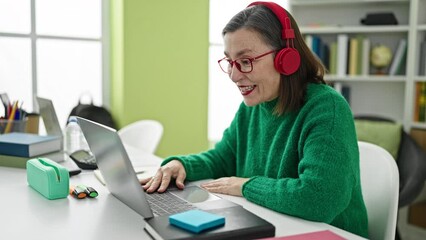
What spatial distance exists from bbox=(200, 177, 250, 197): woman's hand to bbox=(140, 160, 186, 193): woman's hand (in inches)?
3.5

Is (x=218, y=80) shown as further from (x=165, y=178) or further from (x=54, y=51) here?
(x=165, y=178)

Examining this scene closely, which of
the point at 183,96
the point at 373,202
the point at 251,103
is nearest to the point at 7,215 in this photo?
the point at 251,103

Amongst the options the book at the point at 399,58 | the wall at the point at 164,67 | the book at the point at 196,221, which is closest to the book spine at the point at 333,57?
the book at the point at 399,58

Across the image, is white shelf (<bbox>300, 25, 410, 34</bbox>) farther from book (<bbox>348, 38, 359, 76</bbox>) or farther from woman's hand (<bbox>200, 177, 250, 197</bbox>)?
woman's hand (<bbox>200, 177, 250, 197</bbox>)

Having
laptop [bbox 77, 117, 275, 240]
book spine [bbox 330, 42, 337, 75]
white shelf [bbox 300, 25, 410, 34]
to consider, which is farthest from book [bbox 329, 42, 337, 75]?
laptop [bbox 77, 117, 275, 240]

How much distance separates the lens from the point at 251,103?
56.4 inches

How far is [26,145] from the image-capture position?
164 centimetres

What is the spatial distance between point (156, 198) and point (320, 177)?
43 centimetres

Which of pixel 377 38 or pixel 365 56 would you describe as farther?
pixel 377 38

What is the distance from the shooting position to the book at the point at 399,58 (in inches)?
130

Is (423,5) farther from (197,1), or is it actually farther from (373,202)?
(373,202)

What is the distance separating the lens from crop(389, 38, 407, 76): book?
10.8ft

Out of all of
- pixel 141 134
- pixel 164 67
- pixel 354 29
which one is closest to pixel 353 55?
pixel 354 29

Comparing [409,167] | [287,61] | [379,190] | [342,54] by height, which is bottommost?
[409,167]
